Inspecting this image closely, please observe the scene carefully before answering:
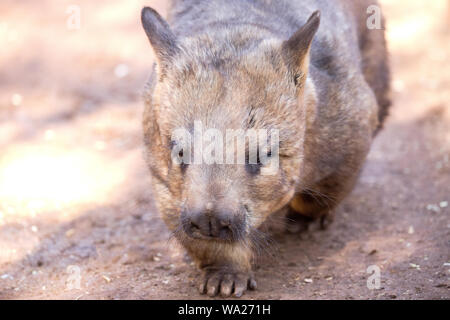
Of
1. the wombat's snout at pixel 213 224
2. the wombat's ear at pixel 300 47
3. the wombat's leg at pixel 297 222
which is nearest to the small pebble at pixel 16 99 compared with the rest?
the wombat's leg at pixel 297 222

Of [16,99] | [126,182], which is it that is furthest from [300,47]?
[16,99]

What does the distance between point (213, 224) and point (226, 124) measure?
520mm

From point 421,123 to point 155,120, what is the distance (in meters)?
3.59

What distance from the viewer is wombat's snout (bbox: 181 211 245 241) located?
10.8 ft

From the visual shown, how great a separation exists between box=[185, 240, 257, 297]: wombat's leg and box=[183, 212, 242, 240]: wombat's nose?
67 cm

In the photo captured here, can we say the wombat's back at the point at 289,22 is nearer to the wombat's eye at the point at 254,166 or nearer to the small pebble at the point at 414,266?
the wombat's eye at the point at 254,166

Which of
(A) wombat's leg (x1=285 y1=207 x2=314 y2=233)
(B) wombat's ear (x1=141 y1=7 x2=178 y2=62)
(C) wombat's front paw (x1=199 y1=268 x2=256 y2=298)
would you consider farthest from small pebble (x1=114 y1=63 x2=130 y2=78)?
(C) wombat's front paw (x1=199 y1=268 x2=256 y2=298)

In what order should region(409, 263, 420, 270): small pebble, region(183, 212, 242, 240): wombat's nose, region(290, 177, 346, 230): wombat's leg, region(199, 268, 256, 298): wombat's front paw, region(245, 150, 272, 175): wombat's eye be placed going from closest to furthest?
region(183, 212, 242, 240): wombat's nose → region(245, 150, 272, 175): wombat's eye → region(199, 268, 256, 298): wombat's front paw → region(409, 263, 420, 270): small pebble → region(290, 177, 346, 230): wombat's leg

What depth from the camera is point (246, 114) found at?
3.54 m

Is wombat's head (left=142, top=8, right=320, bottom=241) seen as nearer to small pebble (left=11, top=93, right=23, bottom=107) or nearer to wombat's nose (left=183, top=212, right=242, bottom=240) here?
wombat's nose (left=183, top=212, right=242, bottom=240)

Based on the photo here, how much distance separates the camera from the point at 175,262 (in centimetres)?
460

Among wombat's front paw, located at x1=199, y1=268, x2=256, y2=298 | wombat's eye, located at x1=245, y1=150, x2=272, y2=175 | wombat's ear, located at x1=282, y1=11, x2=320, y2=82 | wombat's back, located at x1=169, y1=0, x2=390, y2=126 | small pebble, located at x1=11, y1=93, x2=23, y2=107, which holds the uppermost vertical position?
small pebble, located at x1=11, y1=93, x2=23, y2=107

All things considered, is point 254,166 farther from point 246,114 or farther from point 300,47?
point 300,47

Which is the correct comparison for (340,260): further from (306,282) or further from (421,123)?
(421,123)
